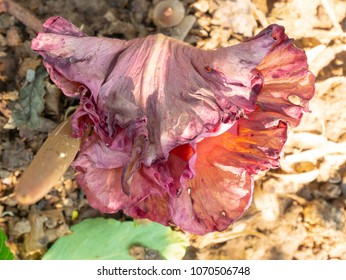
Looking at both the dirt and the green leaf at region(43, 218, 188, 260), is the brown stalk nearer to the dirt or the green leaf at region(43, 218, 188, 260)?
the dirt

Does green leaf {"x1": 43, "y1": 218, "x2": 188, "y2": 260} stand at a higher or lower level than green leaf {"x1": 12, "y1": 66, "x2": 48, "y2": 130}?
lower

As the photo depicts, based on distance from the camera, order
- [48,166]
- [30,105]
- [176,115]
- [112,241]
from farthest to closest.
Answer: [112,241] < [30,105] < [48,166] < [176,115]

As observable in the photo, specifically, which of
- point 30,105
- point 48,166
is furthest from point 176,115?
point 30,105

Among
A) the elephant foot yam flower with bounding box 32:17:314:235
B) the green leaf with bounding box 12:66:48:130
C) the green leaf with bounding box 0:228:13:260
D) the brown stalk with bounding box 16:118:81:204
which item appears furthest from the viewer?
the green leaf with bounding box 12:66:48:130

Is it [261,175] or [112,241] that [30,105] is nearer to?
[112,241]

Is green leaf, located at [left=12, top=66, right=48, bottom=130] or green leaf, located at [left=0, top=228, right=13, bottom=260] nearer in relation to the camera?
green leaf, located at [left=0, top=228, right=13, bottom=260]

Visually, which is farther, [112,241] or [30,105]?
[112,241]

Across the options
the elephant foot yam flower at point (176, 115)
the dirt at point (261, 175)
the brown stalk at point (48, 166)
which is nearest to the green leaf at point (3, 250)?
the dirt at point (261, 175)

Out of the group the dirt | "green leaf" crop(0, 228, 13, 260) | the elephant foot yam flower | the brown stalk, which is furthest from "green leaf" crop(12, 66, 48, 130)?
the elephant foot yam flower
